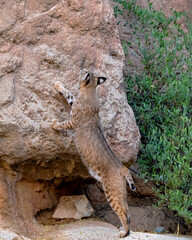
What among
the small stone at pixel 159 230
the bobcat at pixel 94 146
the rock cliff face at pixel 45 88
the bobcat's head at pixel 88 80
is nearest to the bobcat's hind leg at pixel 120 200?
the bobcat at pixel 94 146

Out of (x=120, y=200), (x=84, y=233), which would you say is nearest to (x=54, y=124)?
(x=120, y=200)

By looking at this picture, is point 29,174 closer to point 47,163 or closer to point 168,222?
point 47,163

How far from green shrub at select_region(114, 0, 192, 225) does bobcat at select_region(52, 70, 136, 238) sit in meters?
1.21

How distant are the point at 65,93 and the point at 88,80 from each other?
46 centimetres

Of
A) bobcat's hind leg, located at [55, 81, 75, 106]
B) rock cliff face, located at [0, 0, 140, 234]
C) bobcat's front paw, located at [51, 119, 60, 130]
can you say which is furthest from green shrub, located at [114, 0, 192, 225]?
bobcat's front paw, located at [51, 119, 60, 130]

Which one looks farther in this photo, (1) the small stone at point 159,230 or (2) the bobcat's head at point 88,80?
(1) the small stone at point 159,230

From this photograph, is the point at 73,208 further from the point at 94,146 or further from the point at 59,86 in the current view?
the point at 59,86

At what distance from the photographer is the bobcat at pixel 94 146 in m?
6.10

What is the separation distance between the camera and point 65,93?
6.14 metres

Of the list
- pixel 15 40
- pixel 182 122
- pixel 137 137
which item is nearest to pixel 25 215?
pixel 137 137

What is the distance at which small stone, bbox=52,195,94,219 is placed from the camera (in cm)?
721

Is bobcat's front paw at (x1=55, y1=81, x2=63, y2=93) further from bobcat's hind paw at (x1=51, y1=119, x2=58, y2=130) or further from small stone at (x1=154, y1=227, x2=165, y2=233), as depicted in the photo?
small stone at (x1=154, y1=227, x2=165, y2=233)

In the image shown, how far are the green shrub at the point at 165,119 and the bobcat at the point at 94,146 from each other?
1213mm

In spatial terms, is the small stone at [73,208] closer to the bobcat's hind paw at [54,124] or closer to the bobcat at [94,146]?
the bobcat at [94,146]
